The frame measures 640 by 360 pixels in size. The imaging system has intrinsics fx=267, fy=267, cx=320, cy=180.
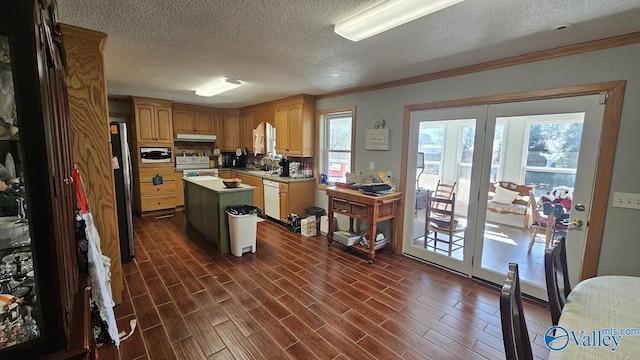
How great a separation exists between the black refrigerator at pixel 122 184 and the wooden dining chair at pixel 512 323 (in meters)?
3.80

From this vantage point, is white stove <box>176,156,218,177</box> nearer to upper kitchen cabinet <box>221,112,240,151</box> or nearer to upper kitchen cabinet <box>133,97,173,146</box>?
upper kitchen cabinet <box>133,97,173,146</box>

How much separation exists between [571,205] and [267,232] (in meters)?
3.88

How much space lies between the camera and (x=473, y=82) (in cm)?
290

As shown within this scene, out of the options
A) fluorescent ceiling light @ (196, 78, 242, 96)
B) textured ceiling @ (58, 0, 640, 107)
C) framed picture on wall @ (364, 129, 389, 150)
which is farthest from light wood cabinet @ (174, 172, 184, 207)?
framed picture on wall @ (364, 129, 389, 150)

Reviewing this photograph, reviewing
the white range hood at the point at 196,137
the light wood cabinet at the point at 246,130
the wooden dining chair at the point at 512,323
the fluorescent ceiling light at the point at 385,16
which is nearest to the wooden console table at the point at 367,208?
the fluorescent ceiling light at the point at 385,16

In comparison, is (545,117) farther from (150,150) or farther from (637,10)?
(150,150)

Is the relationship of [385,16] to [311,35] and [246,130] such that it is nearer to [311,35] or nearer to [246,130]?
[311,35]

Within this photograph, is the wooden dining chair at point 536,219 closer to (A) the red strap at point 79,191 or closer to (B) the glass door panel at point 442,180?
(B) the glass door panel at point 442,180

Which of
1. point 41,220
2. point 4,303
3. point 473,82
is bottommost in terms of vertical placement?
point 4,303

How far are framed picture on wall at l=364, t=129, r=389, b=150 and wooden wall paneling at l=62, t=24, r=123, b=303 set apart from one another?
304 centimetres

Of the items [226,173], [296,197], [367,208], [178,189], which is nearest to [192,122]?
[226,173]

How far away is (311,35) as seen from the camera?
216 cm

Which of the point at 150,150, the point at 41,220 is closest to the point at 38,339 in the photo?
the point at 41,220

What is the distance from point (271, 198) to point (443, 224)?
306 centimetres
